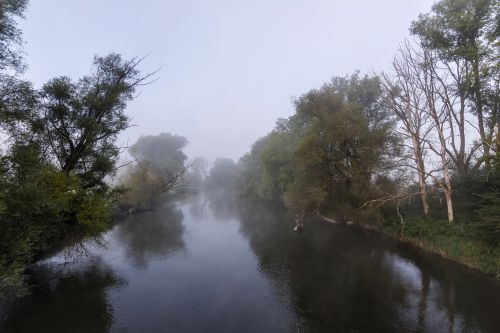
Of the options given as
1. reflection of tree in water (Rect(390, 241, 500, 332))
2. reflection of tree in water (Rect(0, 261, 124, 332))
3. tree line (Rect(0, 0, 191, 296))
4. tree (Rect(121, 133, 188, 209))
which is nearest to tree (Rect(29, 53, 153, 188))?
tree line (Rect(0, 0, 191, 296))

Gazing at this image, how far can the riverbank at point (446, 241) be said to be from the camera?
1658 cm

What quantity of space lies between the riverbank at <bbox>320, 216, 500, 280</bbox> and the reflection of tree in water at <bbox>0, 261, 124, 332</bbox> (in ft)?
68.7

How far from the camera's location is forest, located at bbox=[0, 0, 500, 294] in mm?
13141

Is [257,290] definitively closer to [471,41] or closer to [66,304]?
[66,304]

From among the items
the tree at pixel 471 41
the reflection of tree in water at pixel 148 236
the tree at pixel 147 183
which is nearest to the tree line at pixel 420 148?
the tree at pixel 471 41

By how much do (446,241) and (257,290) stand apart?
14661 millimetres

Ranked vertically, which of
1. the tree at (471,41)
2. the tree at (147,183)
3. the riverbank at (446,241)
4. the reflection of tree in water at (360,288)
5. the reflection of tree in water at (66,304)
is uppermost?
the tree at (471,41)

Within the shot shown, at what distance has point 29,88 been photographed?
1586cm

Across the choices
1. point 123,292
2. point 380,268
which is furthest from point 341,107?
point 123,292

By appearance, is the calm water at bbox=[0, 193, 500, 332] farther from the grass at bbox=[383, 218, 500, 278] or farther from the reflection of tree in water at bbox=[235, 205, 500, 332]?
the grass at bbox=[383, 218, 500, 278]

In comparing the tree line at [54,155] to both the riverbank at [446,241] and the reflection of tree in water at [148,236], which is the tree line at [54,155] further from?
the riverbank at [446,241]

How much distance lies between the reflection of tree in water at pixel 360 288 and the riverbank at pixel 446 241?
127cm

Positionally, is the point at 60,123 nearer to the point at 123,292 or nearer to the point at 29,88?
the point at 29,88

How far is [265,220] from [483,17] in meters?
28.8
